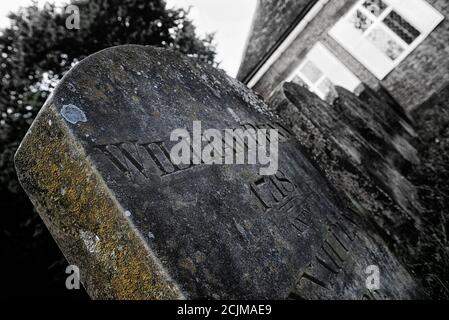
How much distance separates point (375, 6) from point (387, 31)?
0.78 metres

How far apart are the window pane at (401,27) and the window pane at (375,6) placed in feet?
0.88

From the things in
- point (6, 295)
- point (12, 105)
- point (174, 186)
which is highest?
point (174, 186)

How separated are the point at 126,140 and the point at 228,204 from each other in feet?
2.13

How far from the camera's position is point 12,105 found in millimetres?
7895

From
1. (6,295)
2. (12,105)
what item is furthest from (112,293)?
(12,105)

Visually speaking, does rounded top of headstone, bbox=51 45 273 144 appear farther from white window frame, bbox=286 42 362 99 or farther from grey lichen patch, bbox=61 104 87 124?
white window frame, bbox=286 42 362 99

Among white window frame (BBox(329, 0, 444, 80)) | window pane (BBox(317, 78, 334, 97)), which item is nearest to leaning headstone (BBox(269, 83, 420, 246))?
white window frame (BBox(329, 0, 444, 80))

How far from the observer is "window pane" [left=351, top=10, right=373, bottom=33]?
9.72m

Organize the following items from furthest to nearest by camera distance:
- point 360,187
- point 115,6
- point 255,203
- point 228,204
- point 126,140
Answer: point 115,6 < point 360,187 < point 255,203 < point 228,204 < point 126,140

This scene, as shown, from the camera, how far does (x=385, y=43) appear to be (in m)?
9.63

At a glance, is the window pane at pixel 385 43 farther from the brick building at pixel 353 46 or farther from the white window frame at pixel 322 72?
the white window frame at pixel 322 72

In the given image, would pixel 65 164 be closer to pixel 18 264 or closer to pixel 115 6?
pixel 18 264

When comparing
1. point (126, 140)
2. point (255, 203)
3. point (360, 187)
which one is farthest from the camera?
point (360, 187)

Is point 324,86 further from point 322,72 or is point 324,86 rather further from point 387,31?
point 387,31
